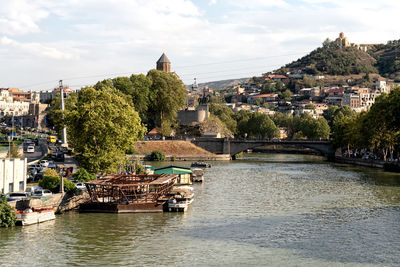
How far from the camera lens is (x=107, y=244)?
28.9 meters

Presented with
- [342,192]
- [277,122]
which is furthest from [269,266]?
[277,122]

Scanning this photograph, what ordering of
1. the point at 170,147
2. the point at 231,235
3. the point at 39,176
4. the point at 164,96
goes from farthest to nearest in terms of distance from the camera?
the point at 164,96, the point at 170,147, the point at 39,176, the point at 231,235

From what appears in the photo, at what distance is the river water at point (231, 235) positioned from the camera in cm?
2603

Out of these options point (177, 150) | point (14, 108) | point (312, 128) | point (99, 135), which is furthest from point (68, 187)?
point (14, 108)

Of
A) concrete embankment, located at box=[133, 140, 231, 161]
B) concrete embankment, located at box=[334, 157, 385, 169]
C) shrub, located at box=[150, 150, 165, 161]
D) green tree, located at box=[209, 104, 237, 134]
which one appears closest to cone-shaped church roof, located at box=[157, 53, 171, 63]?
green tree, located at box=[209, 104, 237, 134]

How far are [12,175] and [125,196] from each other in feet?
23.1

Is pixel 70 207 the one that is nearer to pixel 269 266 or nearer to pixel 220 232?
pixel 220 232

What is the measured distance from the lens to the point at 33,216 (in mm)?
31703

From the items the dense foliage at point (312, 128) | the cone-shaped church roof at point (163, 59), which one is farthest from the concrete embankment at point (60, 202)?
the cone-shaped church roof at point (163, 59)

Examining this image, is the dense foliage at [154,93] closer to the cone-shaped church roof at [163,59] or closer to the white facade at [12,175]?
the cone-shaped church roof at [163,59]

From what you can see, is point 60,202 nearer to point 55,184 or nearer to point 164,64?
point 55,184

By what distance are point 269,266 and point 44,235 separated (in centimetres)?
1174

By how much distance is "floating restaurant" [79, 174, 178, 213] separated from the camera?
36.5m

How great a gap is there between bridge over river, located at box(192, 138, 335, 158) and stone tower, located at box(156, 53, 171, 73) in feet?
214
